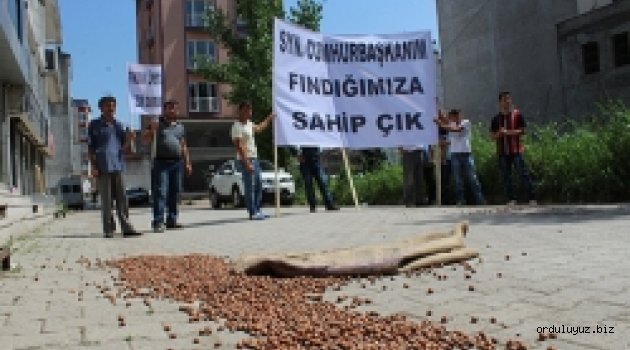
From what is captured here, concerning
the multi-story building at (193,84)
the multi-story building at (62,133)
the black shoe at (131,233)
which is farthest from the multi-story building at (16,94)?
the multi-story building at (62,133)

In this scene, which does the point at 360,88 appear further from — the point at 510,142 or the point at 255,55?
the point at 255,55

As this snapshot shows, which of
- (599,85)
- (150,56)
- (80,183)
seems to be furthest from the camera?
(150,56)

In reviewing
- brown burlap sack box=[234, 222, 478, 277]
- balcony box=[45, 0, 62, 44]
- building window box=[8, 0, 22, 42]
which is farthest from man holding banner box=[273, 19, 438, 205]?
balcony box=[45, 0, 62, 44]

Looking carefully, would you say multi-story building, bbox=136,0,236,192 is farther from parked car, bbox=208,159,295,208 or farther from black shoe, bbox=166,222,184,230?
black shoe, bbox=166,222,184,230

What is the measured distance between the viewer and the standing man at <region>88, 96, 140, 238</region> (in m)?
8.83

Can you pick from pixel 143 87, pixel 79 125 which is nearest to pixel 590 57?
pixel 143 87

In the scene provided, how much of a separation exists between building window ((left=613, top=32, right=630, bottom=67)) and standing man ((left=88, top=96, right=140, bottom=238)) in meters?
20.1

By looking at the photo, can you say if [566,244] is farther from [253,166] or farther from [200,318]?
[253,166]

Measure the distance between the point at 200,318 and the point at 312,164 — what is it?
26.5ft

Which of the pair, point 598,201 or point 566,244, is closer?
point 566,244

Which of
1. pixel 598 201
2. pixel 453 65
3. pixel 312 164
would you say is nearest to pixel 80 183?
pixel 453 65

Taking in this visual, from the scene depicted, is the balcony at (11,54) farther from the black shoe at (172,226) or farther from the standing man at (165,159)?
the black shoe at (172,226)

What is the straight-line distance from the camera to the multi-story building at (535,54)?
23.9m

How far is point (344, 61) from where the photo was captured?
432 inches
